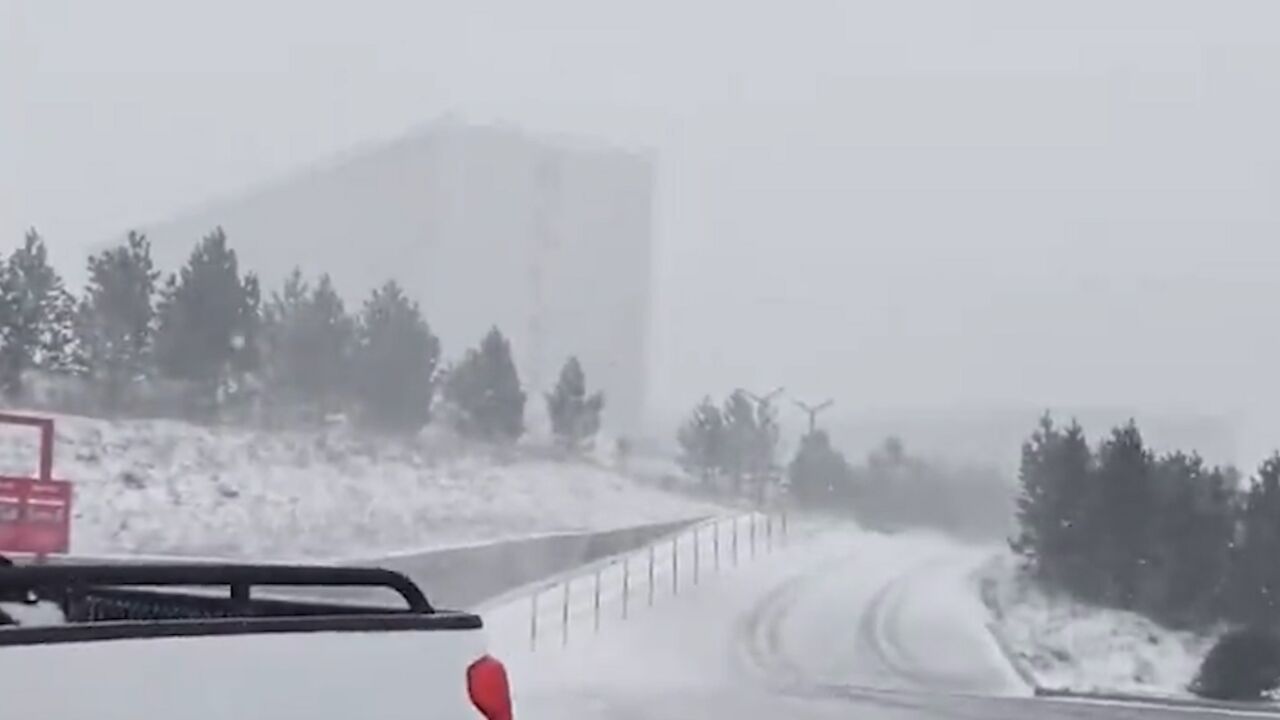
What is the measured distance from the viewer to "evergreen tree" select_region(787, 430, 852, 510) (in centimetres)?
2503

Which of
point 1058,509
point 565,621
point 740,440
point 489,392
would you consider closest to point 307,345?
point 489,392

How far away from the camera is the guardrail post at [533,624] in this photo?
21828 mm

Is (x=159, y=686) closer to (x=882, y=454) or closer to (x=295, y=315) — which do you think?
(x=882, y=454)

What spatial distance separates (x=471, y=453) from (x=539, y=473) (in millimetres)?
1847

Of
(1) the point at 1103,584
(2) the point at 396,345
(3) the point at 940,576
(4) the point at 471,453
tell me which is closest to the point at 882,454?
(3) the point at 940,576

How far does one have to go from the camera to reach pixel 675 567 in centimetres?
2606

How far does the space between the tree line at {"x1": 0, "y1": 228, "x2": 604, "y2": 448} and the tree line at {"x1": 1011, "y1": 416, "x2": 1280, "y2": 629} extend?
13.0 meters

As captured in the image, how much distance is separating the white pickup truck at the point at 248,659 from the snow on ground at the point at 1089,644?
1588cm

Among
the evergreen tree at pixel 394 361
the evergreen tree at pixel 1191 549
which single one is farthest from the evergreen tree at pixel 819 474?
the evergreen tree at pixel 394 361

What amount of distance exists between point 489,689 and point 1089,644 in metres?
16.9

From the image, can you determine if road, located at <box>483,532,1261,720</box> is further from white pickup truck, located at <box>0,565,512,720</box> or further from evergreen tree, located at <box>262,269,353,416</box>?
evergreen tree, located at <box>262,269,353,416</box>

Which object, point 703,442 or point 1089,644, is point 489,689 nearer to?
point 1089,644

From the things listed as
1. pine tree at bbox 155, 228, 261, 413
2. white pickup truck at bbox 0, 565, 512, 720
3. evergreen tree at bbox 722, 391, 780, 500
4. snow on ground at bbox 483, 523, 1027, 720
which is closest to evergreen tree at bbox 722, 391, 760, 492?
evergreen tree at bbox 722, 391, 780, 500

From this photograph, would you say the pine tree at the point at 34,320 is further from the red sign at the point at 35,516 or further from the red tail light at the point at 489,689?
the red tail light at the point at 489,689
